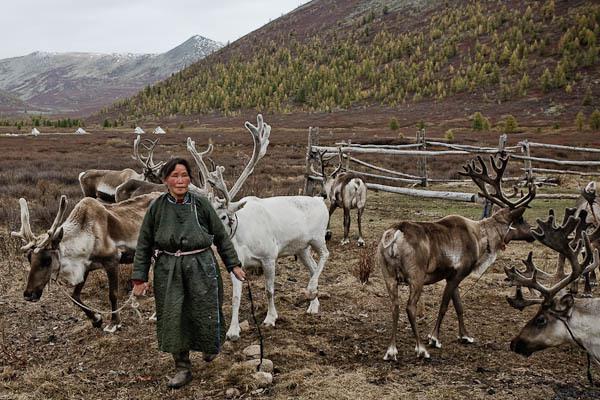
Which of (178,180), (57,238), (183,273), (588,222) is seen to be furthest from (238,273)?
(588,222)

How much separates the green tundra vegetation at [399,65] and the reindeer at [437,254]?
55773 mm

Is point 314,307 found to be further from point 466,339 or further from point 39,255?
point 39,255

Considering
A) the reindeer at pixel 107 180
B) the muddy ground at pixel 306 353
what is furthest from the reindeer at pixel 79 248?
the reindeer at pixel 107 180

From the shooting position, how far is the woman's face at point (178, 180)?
4.24 meters

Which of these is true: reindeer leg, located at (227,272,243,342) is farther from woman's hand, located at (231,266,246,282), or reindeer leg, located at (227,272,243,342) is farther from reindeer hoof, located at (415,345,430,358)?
reindeer hoof, located at (415,345,430,358)

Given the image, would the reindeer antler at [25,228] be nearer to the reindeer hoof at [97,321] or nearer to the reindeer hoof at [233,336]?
the reindeer hoof at [97,321]

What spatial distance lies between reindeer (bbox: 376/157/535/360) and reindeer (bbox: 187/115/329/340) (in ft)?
4.33

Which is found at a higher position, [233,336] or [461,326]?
[233,336]

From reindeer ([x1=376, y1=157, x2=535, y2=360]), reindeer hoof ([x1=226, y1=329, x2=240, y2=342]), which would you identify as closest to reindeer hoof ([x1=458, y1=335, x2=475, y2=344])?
reindeer ([x1=376, y1=157, x2=535, y2=360])

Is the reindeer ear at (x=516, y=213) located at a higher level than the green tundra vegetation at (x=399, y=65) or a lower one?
lower

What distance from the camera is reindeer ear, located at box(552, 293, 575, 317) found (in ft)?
13.9

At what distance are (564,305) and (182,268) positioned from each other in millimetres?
3081

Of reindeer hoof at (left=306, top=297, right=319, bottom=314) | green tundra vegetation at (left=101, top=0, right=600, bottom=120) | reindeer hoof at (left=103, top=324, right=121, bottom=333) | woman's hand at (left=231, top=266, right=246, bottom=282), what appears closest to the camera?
woman's hand at (left=231, top=266, right=246, bottom=282)

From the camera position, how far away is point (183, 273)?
4.31 metres
